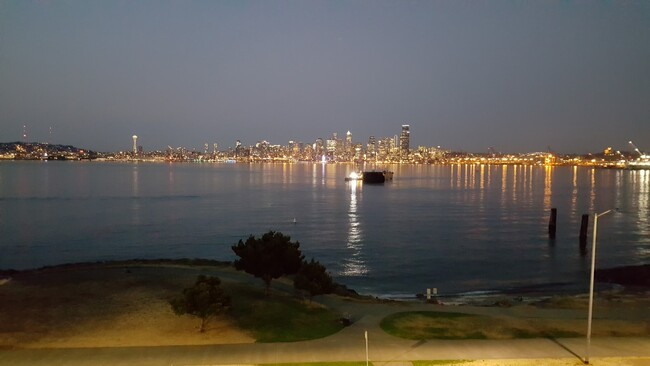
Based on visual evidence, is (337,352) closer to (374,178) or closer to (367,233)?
(367,233)

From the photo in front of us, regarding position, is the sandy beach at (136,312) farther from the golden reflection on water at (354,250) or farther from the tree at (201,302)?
the golden reflection on water at (354,250)

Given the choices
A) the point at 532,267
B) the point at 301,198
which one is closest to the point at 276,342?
the point at 532,267

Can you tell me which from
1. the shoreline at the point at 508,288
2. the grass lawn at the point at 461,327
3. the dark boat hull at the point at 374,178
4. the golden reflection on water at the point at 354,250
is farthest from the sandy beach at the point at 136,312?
the dark boat hull at the point at 374,178

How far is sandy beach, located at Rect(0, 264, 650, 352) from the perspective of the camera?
18.4 metres

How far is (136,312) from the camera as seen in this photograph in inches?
837

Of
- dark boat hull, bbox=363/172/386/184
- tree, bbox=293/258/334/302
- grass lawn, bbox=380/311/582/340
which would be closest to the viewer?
grass lawn, bbox=380/311/582/340

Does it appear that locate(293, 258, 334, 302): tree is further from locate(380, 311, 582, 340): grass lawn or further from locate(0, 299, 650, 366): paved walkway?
locate(0, 299, 650, 366): paved walkway

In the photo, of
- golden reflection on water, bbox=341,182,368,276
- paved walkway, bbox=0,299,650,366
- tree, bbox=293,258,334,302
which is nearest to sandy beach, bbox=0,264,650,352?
paved walkway, bbox=0,299,650,366

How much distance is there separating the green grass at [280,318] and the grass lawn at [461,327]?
97.9 inches

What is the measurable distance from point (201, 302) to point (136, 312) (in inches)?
168

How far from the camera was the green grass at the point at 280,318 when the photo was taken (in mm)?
18844

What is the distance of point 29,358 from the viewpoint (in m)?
16.1

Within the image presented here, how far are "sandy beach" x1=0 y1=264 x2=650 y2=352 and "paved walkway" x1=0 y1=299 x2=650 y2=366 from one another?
0.91 m

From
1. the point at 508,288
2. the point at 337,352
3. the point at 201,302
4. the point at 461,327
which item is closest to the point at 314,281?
the point at 201,302
